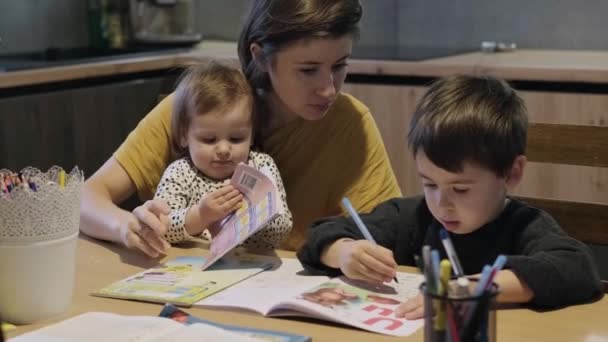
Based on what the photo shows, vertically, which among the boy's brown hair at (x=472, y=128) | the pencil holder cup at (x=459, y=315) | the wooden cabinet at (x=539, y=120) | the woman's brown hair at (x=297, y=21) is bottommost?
the wooden cabinet at (x=539, y=120)

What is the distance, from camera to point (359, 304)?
4.53ft

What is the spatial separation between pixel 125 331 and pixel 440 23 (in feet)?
8.20

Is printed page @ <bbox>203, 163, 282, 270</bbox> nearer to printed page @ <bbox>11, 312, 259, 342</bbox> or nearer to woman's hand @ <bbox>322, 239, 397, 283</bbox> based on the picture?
woman's hand @ <bbox>322, 239, 397, 283</bbox>

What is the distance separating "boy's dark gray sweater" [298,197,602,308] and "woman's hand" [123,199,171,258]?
251 millimetres

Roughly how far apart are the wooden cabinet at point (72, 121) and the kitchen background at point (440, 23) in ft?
2.07

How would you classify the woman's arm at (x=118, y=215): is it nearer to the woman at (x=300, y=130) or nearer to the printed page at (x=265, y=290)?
the woman at (x=300, y=130)

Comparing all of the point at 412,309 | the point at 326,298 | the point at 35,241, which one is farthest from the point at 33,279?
the point at 412,309

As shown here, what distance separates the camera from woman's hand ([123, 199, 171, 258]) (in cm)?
165

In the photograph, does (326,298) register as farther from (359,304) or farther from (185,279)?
(185,279)

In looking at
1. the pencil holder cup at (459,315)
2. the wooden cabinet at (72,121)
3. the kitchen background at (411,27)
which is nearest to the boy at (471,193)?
the pencil holder cup at (459,315)

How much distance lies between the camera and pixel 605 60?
Answer: 2.88 metres

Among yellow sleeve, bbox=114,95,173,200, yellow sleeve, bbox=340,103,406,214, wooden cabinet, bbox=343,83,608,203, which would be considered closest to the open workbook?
yellow sleeve, bbox=340,103,406,214

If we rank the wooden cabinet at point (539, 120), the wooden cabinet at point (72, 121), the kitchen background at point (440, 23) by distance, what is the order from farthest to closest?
the kitchen background at point (440, 23)
the wooden cabinet at point (72, 121)
the wooden cabinet at point (539, 120)

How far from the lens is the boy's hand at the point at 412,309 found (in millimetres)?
1318
